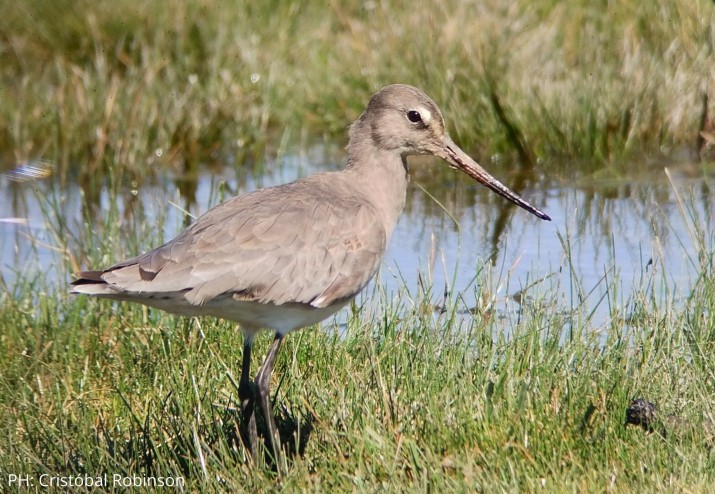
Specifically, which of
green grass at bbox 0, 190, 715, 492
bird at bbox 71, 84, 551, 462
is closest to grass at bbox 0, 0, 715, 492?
green grass at bbox 0, 190, 715, 492

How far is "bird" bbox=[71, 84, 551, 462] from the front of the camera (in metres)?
4.73

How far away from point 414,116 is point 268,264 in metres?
1.23

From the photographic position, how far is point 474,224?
26.8 feet

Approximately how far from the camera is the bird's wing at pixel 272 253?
4.74m

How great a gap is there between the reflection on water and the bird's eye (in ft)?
2.28

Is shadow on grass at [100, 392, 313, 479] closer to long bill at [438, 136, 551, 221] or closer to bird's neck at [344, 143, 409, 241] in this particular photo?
bird's neck at [344, 143, 409, 241]

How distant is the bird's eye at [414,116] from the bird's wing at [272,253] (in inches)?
23.3

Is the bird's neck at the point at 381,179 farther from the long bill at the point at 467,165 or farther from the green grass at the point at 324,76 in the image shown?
the green grass at the point at 324,76

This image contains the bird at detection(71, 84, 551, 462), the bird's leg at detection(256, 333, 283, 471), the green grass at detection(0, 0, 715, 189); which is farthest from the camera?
the green grass at detection(0, 0, 715, 189)

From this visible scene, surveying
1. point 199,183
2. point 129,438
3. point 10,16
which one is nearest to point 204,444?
point 129,438

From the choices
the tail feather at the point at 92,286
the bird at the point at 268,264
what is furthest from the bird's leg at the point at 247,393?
the tail feather at the point at 92,286

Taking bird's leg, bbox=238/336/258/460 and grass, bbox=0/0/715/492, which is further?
bird's leg, bbox=238/336/258/460

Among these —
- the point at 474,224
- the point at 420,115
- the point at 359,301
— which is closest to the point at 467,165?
the point at 420,115

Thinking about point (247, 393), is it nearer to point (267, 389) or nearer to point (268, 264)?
point (267, 389)
